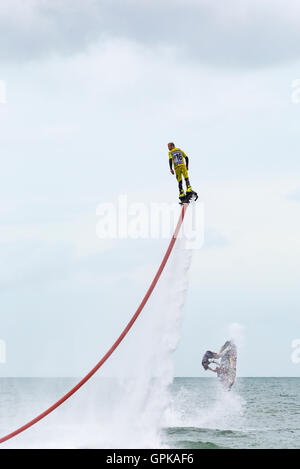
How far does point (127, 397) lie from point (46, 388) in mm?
24000

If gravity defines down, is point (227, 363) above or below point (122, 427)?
above

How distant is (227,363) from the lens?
145 feet

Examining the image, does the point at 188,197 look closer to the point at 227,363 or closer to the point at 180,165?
the point at 180,165

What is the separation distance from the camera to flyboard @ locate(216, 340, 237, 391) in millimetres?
43384

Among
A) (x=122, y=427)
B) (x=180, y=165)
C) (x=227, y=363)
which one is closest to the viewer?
(x=180, y=165)

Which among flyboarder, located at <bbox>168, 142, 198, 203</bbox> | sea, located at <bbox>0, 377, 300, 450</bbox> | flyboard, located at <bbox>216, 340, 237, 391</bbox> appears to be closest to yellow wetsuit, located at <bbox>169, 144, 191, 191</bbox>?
flyboarder, located at <bbox>168, 142, 198, 203</bbox>

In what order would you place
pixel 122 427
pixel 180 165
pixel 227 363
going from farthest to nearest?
pixel 227 363, pixel 122 427, pixel 180 165

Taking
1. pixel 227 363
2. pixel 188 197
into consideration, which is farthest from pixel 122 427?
pixel 227 363

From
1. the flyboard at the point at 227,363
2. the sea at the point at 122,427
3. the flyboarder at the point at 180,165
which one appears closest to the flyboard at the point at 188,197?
the flyboarder at the point at 180,165

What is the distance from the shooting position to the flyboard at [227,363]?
43384 millimetres

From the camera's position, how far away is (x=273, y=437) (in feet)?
143

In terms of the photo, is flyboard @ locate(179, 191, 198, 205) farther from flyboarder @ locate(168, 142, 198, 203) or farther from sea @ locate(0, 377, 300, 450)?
sea @ locate(0, 377, 300, 450)

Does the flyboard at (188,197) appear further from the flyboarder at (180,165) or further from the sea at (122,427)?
the sea at (122,427)
